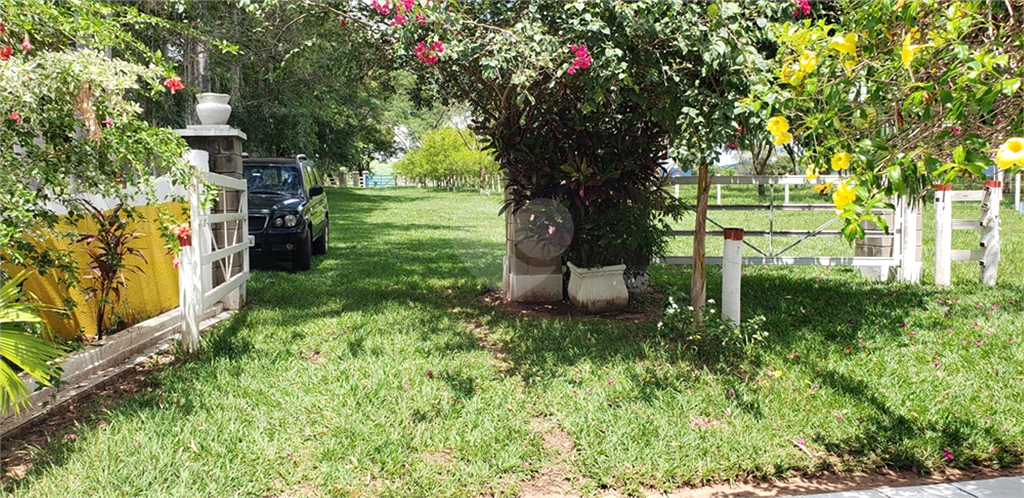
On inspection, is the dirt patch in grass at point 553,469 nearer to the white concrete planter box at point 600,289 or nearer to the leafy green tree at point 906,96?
the leafy green tree at point 906,96

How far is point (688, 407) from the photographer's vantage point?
4.18 meters

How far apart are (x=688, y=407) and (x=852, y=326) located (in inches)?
99.6

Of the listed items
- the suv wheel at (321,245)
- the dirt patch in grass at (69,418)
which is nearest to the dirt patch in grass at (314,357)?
the dirt patch in grass at (69,418)

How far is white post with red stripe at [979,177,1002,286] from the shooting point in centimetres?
761

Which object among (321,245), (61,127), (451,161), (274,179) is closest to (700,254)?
(61,127)

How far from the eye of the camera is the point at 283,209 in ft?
31.1

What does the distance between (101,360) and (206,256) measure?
3.65 feet

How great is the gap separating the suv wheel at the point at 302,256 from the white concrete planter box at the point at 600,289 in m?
4.51

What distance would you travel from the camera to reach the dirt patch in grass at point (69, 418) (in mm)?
3504

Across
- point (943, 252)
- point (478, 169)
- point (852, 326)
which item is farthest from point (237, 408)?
point (478, 169)

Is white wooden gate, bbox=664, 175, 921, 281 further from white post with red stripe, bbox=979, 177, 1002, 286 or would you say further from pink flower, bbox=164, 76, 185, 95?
pink flower, bbox=164, 76, 185, 95


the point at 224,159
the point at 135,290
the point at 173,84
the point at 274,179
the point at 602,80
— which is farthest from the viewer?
the point at 274,179

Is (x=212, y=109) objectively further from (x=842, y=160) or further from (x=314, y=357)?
(x=842, y=160)

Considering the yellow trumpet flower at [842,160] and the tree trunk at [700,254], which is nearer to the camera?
the yellow trumpet flower at [842,160]
